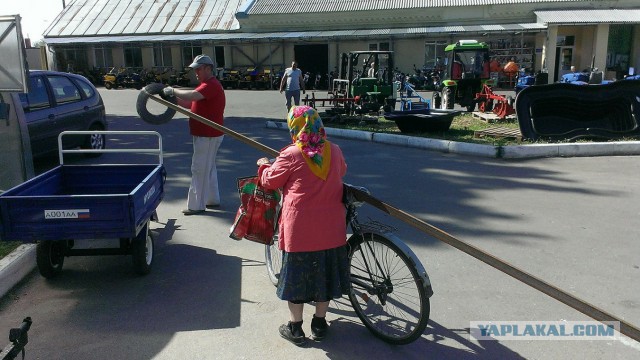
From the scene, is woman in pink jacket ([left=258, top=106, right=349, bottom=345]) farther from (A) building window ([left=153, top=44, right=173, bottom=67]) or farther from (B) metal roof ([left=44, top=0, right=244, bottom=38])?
(A) building window ([left=153, top=44, right=173, bottom=67])

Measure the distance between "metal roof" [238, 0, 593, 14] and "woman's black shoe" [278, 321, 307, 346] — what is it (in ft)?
92.8

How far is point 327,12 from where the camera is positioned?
31.0 meters

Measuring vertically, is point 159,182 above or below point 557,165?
above

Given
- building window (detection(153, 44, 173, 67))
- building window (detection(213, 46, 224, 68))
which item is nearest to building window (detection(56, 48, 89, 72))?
building window (detection(153, 44, 173, 67))

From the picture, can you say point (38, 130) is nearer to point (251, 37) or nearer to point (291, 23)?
point (251, 37)

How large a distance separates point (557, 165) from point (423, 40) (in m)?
22.2

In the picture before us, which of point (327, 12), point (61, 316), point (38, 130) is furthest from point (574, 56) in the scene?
point (61, 316)

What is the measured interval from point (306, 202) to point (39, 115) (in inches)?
277

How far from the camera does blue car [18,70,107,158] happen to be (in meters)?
8.36

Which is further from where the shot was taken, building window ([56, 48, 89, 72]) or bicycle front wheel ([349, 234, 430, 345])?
building window ([56, 48, 89, 72])

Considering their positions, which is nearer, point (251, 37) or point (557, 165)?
point (557, 165)

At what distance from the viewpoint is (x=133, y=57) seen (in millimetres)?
35938

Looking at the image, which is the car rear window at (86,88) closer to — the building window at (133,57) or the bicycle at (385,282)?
the bicycle at (385,282)

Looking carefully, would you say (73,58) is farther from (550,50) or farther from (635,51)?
(635,51)
